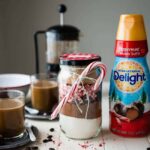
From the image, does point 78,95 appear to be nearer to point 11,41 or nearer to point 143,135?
point 143,135

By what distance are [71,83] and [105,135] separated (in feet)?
0.51

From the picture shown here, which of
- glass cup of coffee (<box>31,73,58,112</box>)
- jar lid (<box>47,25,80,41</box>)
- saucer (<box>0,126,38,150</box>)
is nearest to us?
saucer (<box>0,126,38,150</box>)

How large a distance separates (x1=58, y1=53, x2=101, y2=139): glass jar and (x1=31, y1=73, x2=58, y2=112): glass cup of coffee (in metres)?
0.19

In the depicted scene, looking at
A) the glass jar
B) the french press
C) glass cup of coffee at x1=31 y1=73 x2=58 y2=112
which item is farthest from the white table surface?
the french press

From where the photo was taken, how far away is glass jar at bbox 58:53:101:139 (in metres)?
0.64

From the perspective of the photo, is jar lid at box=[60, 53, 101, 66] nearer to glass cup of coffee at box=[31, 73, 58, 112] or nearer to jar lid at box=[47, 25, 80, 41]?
glass cup of coffee at box=[31, 73, 58, 112]

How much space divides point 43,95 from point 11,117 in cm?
21

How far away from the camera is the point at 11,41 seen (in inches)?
76.5

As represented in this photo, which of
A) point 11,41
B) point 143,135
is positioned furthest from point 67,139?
point 11,41

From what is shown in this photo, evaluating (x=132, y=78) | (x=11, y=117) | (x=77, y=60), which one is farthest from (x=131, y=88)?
(x=11, y=117)

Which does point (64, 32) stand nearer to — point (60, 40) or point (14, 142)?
point (60, 40)

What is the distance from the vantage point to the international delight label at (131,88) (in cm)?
67

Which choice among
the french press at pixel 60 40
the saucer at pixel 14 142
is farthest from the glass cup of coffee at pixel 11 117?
the french press at pixel 60 40

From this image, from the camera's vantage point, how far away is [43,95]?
861 mm
